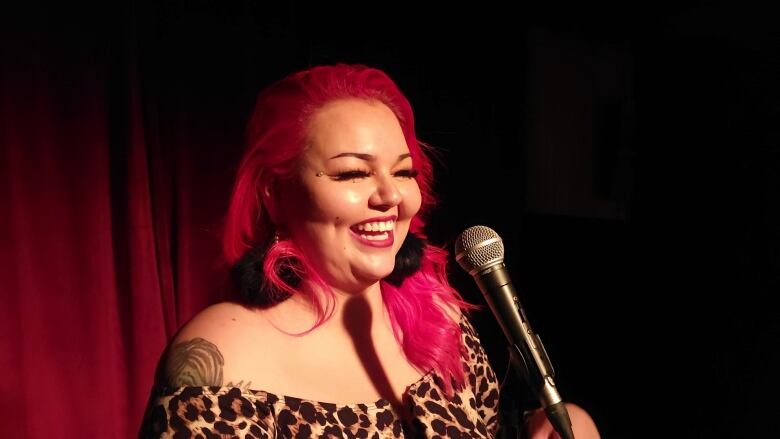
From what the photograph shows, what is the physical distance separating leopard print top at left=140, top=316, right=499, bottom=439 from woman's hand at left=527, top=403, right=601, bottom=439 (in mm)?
104

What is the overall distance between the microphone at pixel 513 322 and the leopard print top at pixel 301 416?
12.5 inches

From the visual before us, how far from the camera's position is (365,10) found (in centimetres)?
187

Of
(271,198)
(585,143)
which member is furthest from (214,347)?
(585,143)

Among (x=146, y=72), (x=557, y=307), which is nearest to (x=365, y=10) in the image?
(x=146, y=72)

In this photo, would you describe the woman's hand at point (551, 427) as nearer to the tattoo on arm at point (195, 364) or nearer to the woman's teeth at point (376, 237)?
the woman's teeth at point (376, 237)

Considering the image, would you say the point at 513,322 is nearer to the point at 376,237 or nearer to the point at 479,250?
the point at 479,250

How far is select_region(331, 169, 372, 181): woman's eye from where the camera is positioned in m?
1.12

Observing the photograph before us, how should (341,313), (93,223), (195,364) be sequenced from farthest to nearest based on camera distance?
(93,223) → (341,313) → (195,364)

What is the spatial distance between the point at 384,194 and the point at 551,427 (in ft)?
1.93

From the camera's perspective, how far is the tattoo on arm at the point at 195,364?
102 centimetres

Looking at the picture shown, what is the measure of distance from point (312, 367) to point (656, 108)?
1.19 m

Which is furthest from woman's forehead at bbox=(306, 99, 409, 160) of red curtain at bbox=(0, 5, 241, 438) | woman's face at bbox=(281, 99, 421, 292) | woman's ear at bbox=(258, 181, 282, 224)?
red curtain at bbox=(0, 5, 241, 438)

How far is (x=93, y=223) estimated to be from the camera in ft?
5.19

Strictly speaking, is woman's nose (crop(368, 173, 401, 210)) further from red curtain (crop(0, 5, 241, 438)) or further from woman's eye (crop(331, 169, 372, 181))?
red curtain (crop(0, 5, 241, 438))
